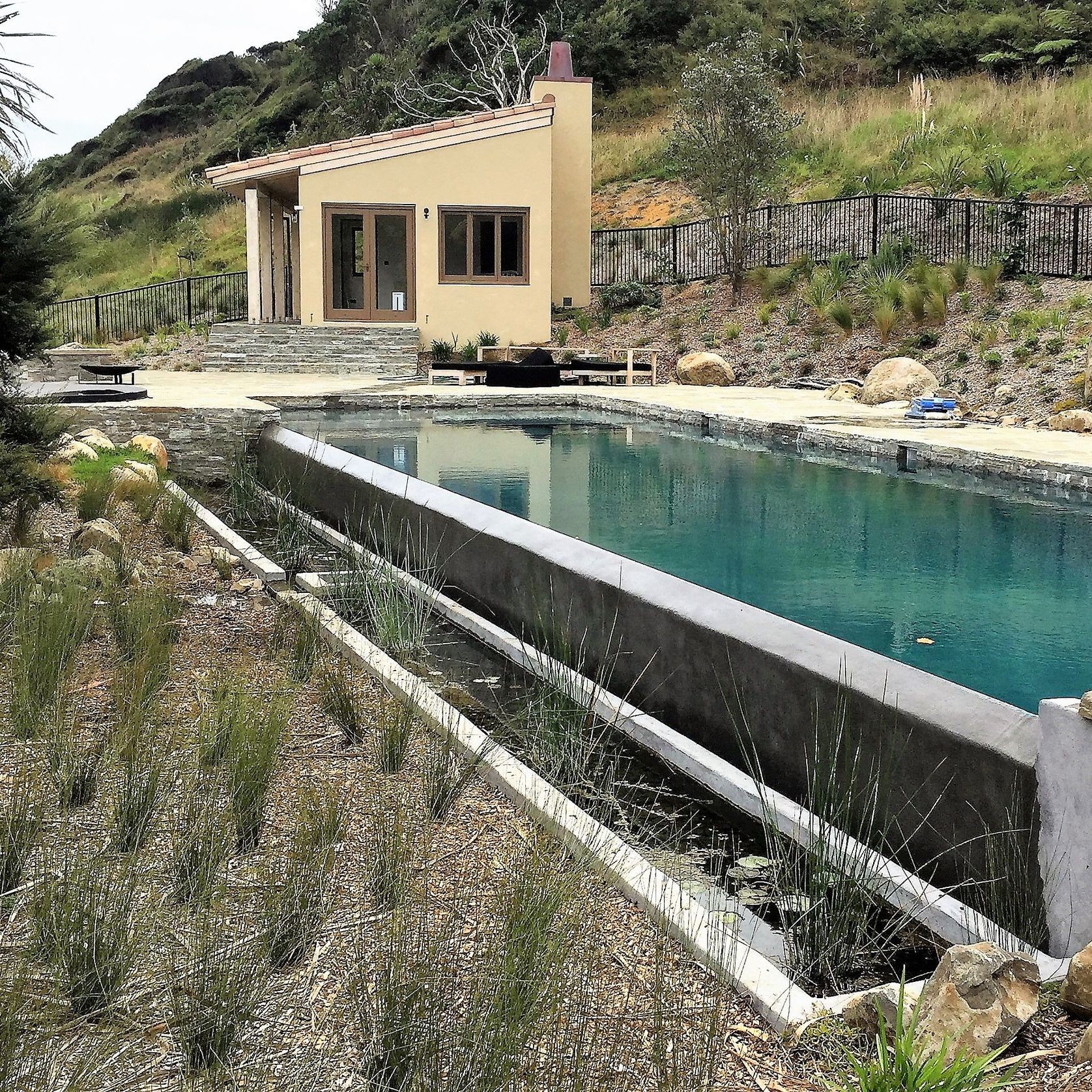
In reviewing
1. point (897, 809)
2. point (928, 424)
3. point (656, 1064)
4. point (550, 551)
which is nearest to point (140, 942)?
point (656, 1064)

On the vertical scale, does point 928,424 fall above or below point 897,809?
above

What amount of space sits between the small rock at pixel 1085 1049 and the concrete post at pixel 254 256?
2206 cm

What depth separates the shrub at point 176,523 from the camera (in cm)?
777

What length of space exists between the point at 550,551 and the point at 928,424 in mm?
7558

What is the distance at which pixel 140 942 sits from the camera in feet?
8.72

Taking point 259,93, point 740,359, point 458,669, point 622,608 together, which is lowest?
point 458,669

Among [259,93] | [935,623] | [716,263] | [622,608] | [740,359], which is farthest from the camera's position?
[259,93]

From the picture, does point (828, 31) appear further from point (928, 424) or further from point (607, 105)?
point (928, 424)

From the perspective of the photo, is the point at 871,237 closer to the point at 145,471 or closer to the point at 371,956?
the point at 145,471

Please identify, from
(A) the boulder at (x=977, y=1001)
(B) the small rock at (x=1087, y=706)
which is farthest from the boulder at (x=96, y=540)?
(A) the boulder at (x=977, y=1001)

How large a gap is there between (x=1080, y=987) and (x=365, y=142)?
2145 cm

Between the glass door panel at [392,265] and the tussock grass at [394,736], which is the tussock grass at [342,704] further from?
the glass door panel at [392,265]

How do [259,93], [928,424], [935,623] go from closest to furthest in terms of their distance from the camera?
[935,623]
[928,424]
[259,93]

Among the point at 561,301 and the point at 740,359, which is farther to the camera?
the point at 561,301
